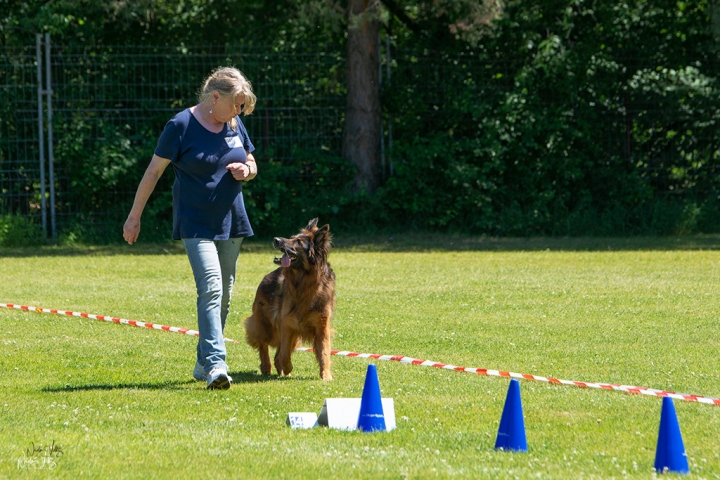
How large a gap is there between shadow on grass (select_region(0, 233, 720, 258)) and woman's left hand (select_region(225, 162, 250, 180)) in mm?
10059

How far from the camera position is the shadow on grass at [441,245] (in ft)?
55.2

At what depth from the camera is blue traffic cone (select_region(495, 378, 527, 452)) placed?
4988 millimetres

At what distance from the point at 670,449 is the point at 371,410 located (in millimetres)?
1583

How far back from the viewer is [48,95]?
1834 cm

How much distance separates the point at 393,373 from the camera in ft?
24.3

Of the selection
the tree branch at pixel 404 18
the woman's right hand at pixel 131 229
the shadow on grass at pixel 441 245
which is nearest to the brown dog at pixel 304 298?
the woman's right hand at pixel 131 229

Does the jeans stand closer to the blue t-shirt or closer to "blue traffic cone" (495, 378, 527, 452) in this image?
the blue t-shirt

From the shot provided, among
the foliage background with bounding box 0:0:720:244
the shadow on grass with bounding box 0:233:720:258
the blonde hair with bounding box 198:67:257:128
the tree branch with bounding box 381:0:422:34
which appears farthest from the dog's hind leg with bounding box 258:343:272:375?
the tree branch with bounding box 381:0:422:34

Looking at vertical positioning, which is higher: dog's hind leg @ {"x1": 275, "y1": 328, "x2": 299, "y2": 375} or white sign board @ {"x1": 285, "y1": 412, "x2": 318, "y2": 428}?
dog's hind leg @ {"x1": 275, "y1": 328, "x2": 299, "y2": 375}

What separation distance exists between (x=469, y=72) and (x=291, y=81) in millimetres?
3405

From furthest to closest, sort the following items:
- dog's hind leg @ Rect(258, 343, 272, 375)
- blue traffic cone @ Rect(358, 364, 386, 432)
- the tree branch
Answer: the tree branch < dog's hind leg @ Rect(258, 343, 272, 375) < blue traffic cone @ Rect(358, 364, 386, 432)

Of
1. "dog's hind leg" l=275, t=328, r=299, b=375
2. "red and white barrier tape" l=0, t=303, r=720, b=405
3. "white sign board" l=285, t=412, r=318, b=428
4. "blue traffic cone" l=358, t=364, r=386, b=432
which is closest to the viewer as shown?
"blue traffic cone" l=358, t=364, r=386, b=432

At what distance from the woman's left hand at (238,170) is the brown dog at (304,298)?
53cm

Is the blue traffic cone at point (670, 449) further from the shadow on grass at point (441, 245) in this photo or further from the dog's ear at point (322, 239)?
the shadow on grass at point (441, 245)
